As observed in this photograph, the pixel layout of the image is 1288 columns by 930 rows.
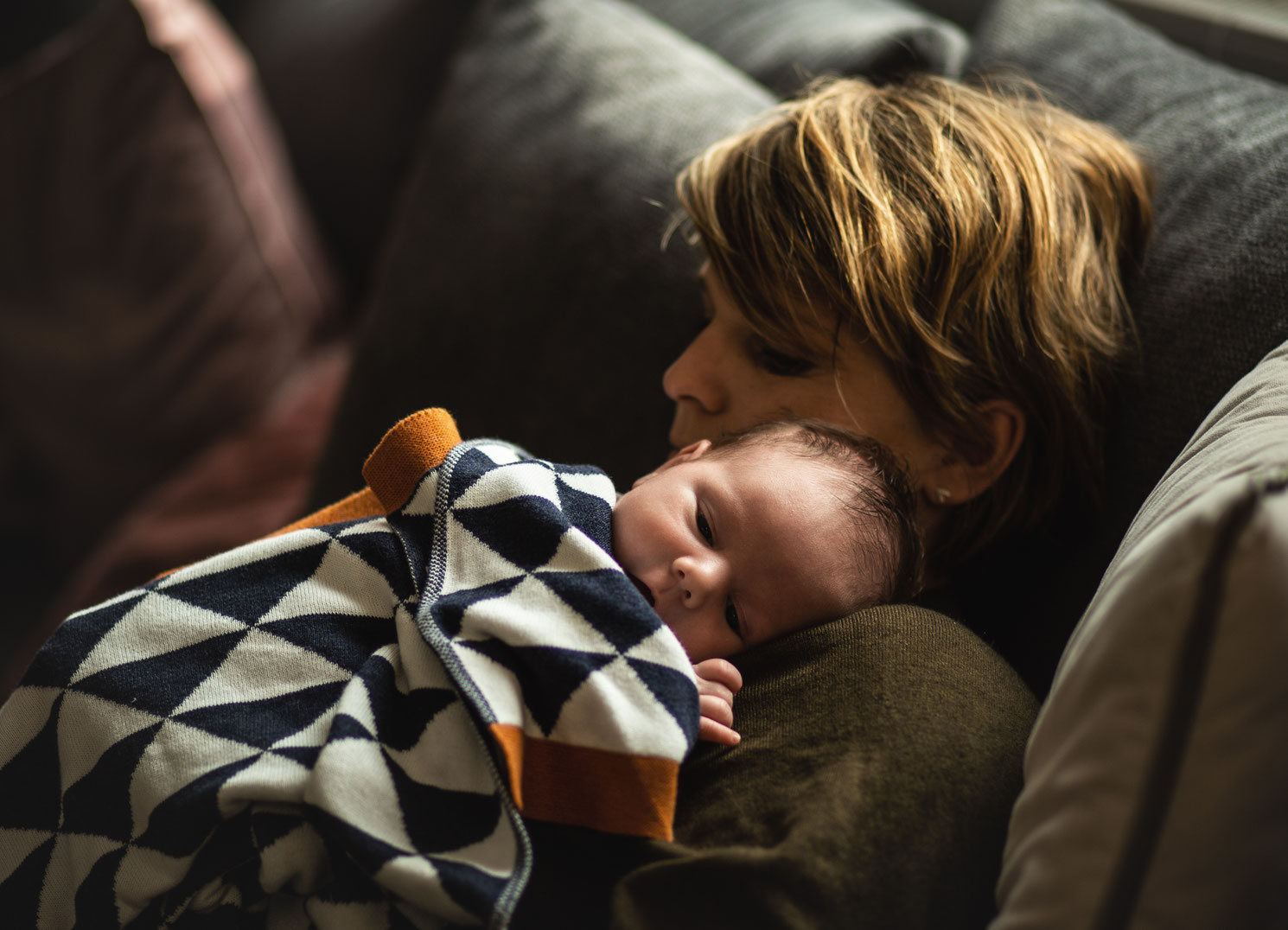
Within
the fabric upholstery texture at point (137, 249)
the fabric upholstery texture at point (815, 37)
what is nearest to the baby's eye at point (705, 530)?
the fabric upholstery texture at point (815, 37)

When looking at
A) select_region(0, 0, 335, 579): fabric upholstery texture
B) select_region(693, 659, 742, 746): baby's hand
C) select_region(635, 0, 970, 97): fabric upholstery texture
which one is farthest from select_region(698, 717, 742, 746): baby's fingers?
select_region(0, 0, 335, 579): fabric upholstery texture

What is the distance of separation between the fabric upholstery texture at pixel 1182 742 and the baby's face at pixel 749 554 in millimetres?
239

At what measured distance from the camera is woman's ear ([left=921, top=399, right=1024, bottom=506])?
80cm

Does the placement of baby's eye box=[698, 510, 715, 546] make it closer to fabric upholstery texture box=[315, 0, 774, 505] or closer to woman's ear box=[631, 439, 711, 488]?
woman's ear box=[631, 439, 711, 488]

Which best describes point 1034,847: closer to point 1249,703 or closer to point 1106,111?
point 1249,703

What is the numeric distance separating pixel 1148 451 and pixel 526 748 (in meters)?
0.55

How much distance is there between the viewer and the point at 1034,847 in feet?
1.53

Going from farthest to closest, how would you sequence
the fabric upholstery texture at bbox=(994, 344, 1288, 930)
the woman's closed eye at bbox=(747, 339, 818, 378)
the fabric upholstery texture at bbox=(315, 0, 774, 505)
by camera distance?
the fabric upholstery texture at bbox=(315, 0, 774, 505) → the woman's closed eye at bbox=(747, 339, 818, 378) → the fabric upholstery texture at bbox=(994, 344, 1288, 930)

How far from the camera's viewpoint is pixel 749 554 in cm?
69

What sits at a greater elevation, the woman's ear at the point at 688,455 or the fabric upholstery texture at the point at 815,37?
the fabric upholstery texture at the point at 815,37

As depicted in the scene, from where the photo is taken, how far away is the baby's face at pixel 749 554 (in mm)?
684

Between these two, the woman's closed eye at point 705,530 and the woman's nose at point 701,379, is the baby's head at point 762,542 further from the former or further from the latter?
the woman's nose at point 701,379

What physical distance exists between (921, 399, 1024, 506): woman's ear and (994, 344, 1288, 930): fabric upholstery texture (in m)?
0.33

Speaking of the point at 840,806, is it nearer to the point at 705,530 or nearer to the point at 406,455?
the point at 705,530
